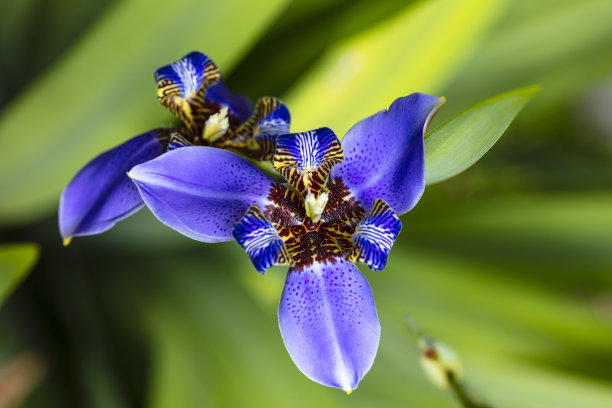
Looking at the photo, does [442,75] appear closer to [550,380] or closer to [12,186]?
[550,380]

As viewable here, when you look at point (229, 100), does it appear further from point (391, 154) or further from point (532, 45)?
point (532, 45)

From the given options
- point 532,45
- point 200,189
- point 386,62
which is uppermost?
point 200,189

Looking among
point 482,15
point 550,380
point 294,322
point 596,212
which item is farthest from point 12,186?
point 596,212

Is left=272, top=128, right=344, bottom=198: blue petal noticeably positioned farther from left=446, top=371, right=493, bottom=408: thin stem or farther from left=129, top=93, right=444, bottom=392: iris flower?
left=446, top=371, right=493, bottom=408: thin stem

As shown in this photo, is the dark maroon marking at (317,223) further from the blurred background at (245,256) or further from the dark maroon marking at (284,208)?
the blurred background at (245,256)

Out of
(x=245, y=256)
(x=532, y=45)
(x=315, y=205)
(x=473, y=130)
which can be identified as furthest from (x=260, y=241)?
(x=532, y=45)

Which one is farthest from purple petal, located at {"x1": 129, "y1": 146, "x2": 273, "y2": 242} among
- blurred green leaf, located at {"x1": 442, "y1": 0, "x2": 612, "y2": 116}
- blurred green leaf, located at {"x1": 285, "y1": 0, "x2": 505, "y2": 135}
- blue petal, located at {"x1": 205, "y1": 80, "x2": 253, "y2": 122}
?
blurred green leaf, located at {"x1": 442, "y1": 0, "x2": 612, "y2": 116}

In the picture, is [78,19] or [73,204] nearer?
[73,204]

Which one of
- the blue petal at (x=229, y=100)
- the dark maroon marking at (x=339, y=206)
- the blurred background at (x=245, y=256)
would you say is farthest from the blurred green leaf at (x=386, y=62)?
the dark maroon marking at (x=339, y=206)
